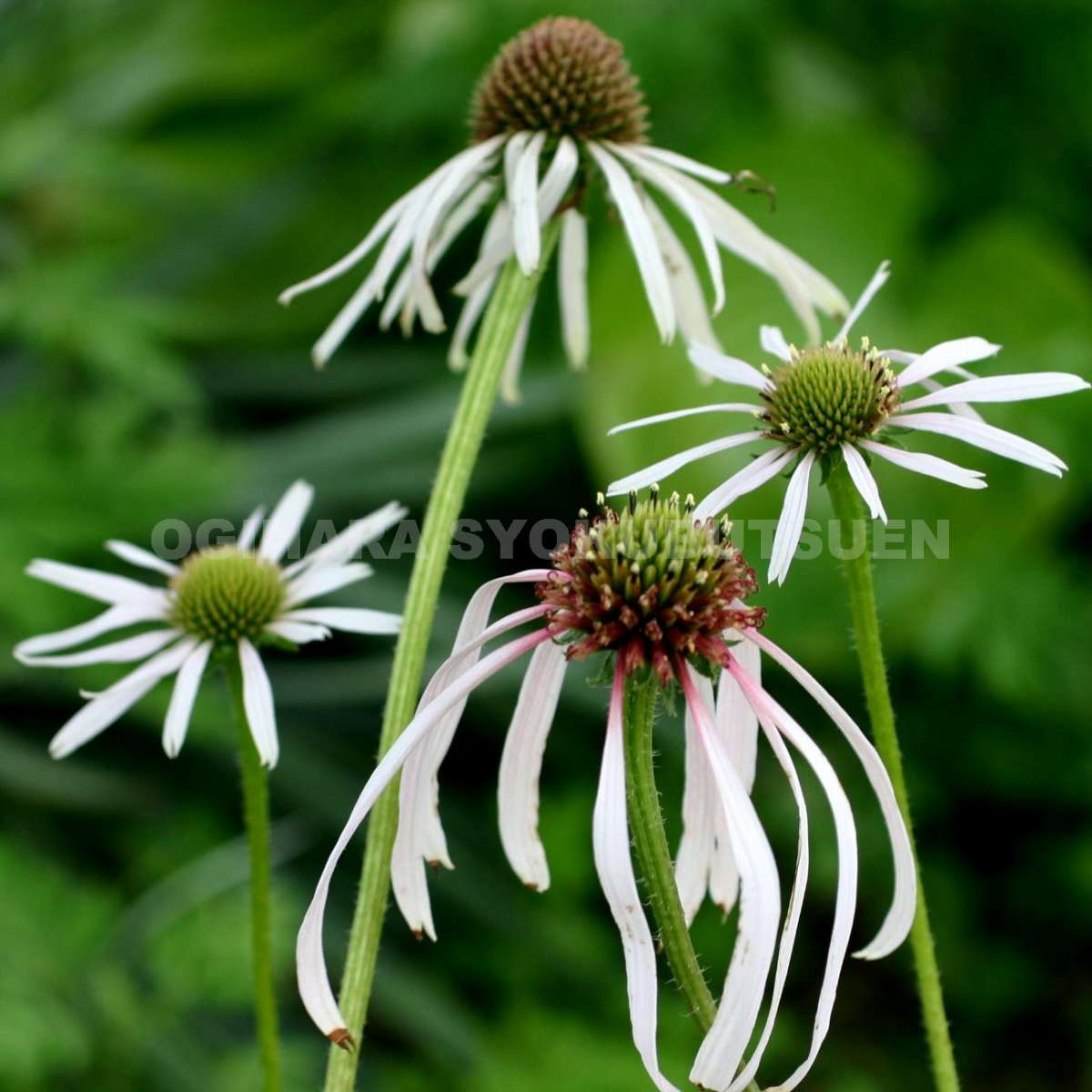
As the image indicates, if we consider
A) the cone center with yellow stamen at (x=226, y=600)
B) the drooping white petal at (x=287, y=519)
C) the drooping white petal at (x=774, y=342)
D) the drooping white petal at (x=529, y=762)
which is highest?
the drooping white petal at (x=774, y=342)

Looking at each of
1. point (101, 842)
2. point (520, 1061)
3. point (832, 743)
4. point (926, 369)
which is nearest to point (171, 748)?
point (926, 369)

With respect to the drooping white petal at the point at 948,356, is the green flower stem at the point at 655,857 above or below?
below

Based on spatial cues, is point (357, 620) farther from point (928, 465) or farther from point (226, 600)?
point (928, 465)

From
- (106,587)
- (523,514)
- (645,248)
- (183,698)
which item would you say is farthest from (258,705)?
(523,514)

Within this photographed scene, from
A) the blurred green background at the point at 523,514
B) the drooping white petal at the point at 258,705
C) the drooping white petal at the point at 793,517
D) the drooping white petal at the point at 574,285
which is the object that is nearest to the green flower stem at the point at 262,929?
the drooping white petal at the point at 258,705

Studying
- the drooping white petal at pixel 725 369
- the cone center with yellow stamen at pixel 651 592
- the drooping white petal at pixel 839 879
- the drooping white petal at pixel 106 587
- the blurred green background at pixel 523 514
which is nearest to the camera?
the drooping white petal at pixel 839 879

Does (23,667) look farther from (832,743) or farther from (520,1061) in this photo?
(832,743)

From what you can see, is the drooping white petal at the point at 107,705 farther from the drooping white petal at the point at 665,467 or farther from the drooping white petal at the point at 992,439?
the drooping white petal at the point at 992,439
